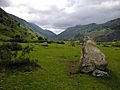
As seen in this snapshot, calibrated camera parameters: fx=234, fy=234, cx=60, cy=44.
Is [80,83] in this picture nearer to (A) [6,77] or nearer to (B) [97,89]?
(B) [97,89]

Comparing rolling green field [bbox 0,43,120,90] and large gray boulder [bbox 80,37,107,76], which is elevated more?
large gray boulder [bbox 80,37,107,76]

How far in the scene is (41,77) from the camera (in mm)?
34344

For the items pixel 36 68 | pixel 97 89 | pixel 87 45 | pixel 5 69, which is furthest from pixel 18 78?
pixel 87 45

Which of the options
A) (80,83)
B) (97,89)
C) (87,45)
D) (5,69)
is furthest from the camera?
(87,45)

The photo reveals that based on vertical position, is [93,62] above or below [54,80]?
above

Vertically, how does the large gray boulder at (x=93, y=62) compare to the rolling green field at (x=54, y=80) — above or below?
above

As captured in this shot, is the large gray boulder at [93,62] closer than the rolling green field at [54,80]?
No

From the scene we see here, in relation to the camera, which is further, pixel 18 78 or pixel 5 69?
pixel 5 69

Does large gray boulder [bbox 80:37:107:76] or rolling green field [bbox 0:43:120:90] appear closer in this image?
rolling green field [bbox 0:43:120:90]

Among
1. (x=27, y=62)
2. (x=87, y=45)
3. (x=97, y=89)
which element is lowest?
(x=97, y=89)

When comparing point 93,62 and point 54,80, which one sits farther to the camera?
point 93,62

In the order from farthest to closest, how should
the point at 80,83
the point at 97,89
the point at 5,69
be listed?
the point at 5,69 < the point at 80,83 < the point at 97,89

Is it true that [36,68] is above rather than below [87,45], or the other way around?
below

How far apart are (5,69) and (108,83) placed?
15.9 meters
